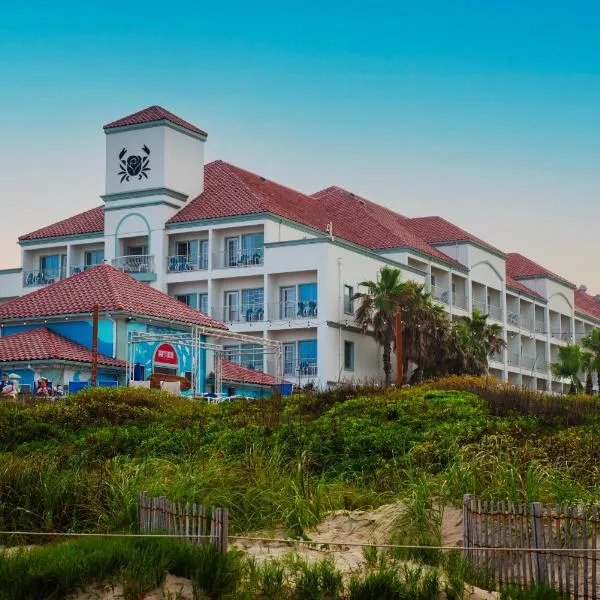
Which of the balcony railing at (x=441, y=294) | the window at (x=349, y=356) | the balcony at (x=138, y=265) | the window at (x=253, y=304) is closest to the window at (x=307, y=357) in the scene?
the window at (x=349, y=356)

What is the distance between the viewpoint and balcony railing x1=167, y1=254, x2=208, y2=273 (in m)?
64.5

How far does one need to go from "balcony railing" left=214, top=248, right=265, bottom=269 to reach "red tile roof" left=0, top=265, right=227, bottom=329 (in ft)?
58.9

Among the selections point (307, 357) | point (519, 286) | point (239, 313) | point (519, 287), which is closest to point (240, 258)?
point (239, 313)

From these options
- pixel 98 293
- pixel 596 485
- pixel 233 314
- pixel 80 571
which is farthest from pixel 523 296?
pixel 80 571

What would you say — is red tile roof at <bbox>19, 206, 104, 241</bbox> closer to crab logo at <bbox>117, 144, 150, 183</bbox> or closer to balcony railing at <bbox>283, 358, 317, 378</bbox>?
crab logo at <bbox>117, 144, 150, 183</bbox>

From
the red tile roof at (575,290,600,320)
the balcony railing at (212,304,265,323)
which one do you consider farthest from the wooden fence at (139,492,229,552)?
the red tile roof at (575,290,600,320)

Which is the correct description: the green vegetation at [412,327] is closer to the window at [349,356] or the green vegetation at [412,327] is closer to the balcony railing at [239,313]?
the window at [349,356]

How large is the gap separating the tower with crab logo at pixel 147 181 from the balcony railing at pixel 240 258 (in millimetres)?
3195

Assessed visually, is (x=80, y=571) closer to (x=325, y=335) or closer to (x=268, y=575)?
(x=268, y=575)

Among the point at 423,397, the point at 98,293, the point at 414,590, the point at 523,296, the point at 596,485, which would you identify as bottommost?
the point at 414,590

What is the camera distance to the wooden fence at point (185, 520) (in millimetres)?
12742

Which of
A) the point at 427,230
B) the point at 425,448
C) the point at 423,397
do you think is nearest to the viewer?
the point at 425,448

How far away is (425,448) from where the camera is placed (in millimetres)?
19250

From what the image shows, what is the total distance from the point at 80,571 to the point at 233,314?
51.3 m
